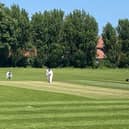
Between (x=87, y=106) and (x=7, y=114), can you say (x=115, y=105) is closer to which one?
(x=87, y=106)

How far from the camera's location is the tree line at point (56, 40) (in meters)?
120

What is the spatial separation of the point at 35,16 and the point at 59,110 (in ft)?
343

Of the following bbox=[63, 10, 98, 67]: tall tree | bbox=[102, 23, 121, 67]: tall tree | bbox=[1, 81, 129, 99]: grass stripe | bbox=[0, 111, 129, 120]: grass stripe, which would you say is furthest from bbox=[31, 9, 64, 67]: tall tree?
bbox=[0, 111, 129, 120]: grass stripe

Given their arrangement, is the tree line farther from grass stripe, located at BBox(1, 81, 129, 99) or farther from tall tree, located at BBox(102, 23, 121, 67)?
grass stripe, located at BBox(1, 81, 129, 99)

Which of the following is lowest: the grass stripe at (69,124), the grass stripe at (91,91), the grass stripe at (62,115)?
the grass stripe at (69,124)

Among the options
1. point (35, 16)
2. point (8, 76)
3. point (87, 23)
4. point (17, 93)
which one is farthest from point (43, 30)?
point (17, 93)

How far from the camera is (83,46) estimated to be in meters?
126

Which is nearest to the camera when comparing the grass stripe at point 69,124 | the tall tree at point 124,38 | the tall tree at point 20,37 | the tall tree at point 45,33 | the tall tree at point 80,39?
the grass stripe at point 69,124

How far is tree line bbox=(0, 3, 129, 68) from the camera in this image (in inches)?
4719

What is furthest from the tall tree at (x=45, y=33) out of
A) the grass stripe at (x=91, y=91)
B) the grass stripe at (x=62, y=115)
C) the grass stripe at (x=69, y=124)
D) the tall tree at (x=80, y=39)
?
the grass stripe at (x=69, y=124)

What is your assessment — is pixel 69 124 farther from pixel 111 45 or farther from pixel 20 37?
pixel 111 45

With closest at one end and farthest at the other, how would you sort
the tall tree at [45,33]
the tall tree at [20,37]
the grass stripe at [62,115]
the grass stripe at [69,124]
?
the grass stripe at [69,124] → the grass stripe at [62,115] → the tall tree at [20,37] → the tall tree at [45,33]

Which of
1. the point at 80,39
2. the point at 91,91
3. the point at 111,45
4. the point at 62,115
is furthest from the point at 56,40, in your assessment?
the point at 62,115

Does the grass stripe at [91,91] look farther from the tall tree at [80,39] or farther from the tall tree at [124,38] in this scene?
the tall tree at [124,38]
